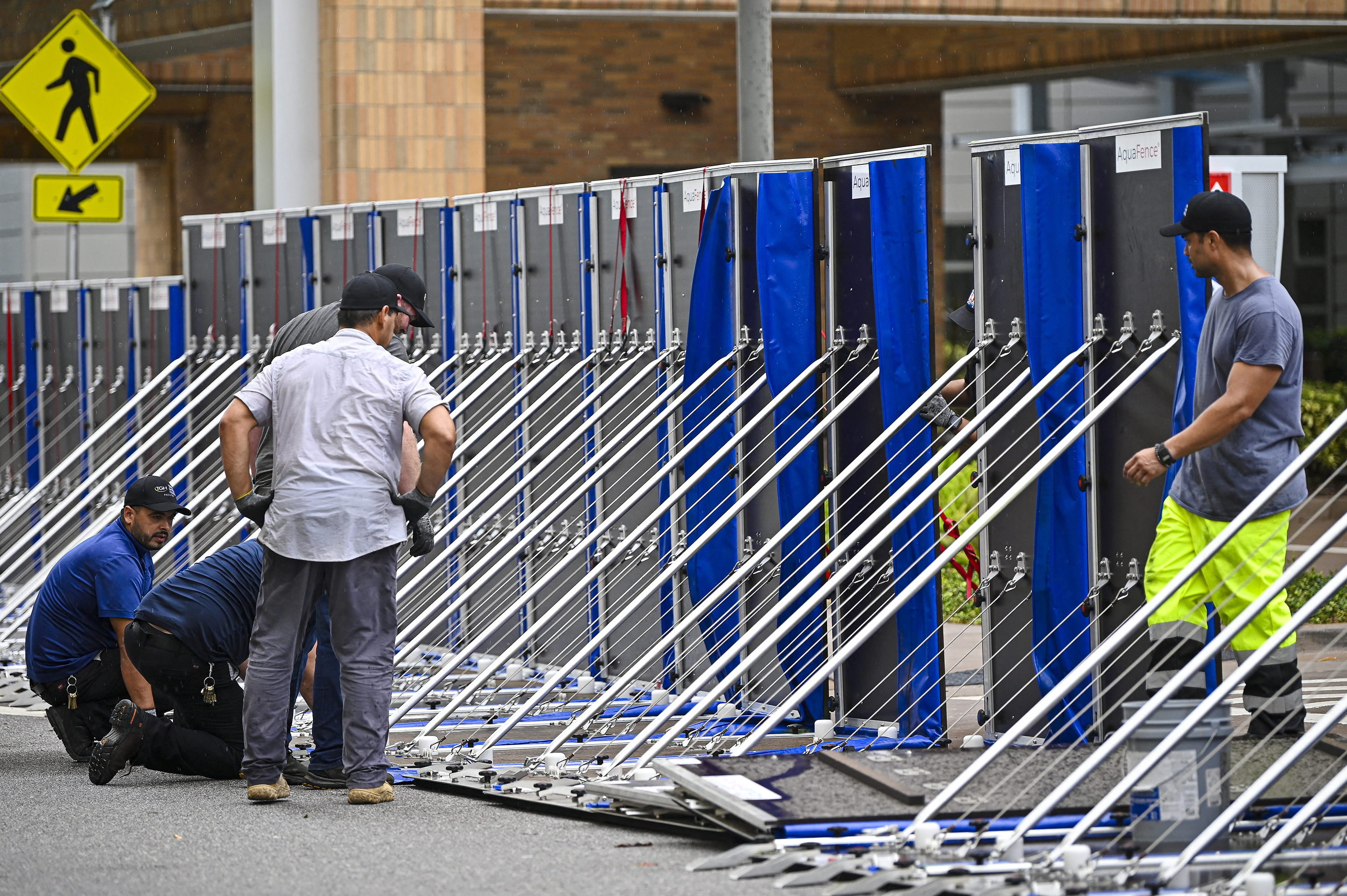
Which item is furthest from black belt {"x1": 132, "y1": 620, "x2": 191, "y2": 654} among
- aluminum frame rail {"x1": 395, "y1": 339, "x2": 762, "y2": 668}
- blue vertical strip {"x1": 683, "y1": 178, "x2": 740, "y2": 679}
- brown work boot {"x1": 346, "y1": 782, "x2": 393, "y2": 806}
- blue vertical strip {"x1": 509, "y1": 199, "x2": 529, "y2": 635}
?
blue vertical strip {"x1": 509, "y1": 199, "x2": 529, "y2": 635}

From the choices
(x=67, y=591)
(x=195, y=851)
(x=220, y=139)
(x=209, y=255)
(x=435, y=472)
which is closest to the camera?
(x=195, y=851)

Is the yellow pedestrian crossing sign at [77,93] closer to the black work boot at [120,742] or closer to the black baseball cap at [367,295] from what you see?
the black baseball cap at [367,295]

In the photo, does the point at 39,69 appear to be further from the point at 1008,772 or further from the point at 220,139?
the point at 1008,772

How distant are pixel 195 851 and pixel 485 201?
217 inches

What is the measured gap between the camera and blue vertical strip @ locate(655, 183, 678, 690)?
968 cm

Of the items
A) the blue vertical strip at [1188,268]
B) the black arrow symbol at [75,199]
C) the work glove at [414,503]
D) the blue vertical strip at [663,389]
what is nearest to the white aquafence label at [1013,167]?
the blue vertical strip at [1188,268]

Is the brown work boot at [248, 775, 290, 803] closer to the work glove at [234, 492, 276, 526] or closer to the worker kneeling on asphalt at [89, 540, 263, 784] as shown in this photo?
the worker kneeling on asphalt at [89, 540, 263, 784]

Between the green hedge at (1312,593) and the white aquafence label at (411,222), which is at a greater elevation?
the white aquafence label at (411,222)

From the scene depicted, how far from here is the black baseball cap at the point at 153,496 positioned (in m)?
8.16

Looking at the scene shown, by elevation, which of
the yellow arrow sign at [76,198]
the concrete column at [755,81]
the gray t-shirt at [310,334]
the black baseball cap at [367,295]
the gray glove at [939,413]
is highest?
the concrete column at [755,81]

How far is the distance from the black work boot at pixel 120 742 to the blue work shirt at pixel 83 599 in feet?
2.12

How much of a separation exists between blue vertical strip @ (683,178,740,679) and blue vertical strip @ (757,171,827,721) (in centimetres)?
31

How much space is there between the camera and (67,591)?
328 inches

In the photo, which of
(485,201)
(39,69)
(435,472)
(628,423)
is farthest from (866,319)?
(39,69)
